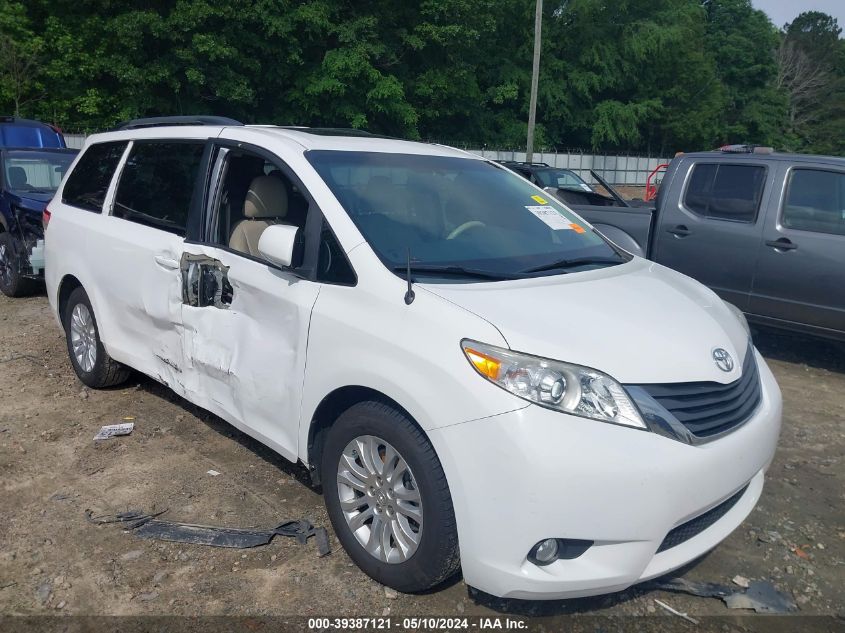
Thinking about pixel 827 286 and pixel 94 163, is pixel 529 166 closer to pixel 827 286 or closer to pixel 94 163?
pixel 827 286

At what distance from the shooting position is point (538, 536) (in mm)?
2432

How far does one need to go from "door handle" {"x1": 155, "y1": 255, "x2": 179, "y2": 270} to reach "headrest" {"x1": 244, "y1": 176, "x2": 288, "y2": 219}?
46cm

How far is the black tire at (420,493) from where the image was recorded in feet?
8.53

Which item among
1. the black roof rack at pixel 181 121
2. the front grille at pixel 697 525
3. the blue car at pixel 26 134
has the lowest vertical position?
the front grille at pixel 697 525

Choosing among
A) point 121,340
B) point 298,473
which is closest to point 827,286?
point 298,473

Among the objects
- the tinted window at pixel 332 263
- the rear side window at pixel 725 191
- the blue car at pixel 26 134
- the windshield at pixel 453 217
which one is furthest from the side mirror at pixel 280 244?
the blue car at pixel 26 134

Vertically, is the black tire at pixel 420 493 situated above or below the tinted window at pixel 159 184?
below

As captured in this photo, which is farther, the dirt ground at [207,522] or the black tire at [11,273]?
the black tire at [11,273]

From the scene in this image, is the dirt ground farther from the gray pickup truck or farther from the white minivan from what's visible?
the gray pickup truck

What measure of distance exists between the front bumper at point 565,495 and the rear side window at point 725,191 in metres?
4.40

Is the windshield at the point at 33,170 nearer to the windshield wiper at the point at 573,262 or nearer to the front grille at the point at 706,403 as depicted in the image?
the windshield wiper at the point at 573,262

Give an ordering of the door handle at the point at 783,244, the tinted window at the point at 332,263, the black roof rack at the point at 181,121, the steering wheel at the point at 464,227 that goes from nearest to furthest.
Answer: the tinted window at the point at 332,263 < the steering wheel at the point at 464,227 < the black roof rack at the point at 181,121 < the door handle at the point at 783,244

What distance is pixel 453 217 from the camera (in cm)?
350

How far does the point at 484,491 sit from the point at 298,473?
1.80 meters
